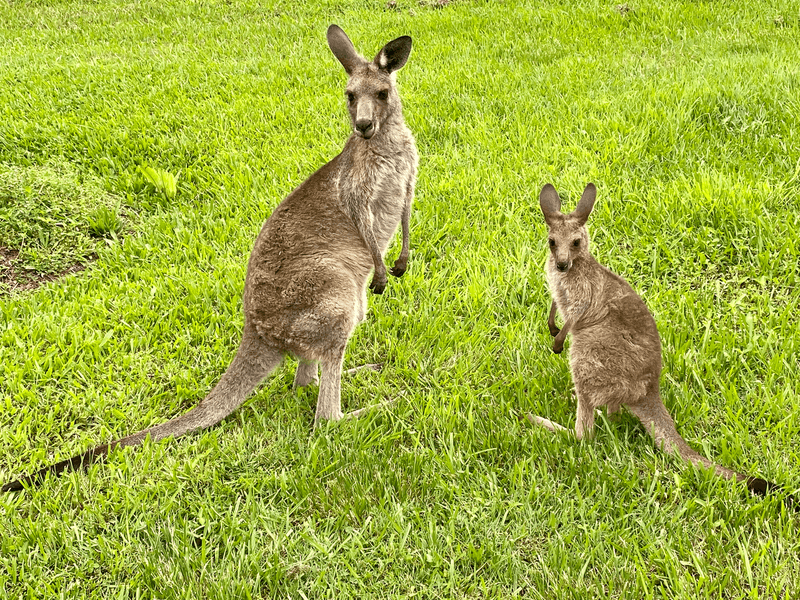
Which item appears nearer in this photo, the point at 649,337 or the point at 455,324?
the point at 649,337

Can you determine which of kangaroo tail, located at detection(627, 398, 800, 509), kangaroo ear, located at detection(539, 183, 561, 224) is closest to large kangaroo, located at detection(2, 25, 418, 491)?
kangaroo ear, located at detection(539, 183, 561, 224)

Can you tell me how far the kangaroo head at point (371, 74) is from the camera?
3066mm

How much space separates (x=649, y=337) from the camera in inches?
132

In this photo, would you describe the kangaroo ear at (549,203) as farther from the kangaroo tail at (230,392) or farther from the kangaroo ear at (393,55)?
the kangaroo tail at (230,392)

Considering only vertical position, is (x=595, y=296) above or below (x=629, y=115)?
below

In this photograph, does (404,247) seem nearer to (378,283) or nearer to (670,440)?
→ (378,283)

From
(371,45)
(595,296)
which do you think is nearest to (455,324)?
(595,296)

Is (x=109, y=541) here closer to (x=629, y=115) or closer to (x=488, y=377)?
(x=488, y=377)

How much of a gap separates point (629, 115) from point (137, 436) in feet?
17.2

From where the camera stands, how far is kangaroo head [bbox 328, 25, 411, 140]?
10.1 ft

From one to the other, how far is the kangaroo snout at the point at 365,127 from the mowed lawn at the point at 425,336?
1.58m

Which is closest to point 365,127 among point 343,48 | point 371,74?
point 371,74

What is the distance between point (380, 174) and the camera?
356 centimetres

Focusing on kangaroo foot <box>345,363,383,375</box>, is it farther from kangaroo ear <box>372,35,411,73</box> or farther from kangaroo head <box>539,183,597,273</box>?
kangaroo ear <box>372,35,411,73</box>
